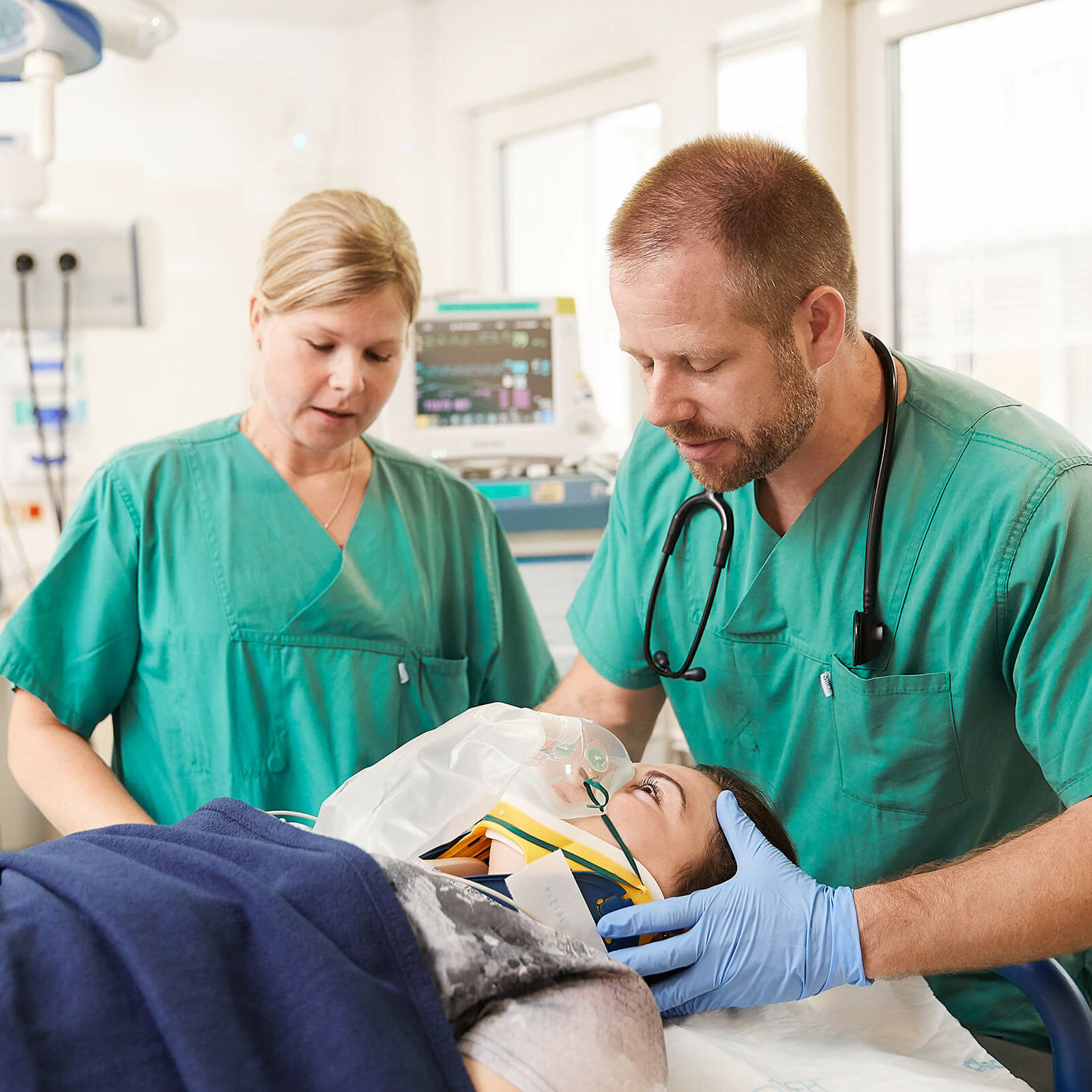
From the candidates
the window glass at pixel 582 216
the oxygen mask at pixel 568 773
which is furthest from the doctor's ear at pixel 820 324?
the window glass at pixel 582 216

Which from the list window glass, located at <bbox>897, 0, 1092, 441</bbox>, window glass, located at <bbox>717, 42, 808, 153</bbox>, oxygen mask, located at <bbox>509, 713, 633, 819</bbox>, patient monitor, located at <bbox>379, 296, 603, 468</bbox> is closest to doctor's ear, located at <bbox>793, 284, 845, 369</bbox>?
oxygen mask, located at <bbox>509, 713, 633, 819</bbox>

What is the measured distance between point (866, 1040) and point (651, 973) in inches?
9.0

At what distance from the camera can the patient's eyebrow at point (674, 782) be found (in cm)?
123

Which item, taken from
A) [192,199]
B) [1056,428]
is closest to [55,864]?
[1056,428]

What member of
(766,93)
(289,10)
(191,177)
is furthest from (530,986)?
(289,10)

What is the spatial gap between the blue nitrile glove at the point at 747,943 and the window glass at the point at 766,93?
7.26ft

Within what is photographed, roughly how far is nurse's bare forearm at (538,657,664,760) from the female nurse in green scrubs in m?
0.18

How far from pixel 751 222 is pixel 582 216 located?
8.49 ft

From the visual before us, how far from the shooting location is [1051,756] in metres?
1.09

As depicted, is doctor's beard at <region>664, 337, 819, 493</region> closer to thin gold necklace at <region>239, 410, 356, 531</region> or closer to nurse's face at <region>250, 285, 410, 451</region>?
nurse's face at <region>250, 285, 410, 451</region>

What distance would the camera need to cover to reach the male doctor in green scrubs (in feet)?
3.33

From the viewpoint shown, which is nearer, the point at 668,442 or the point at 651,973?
the point at 651,973

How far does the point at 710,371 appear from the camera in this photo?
3.77 ft

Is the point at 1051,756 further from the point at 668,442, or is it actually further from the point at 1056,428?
the point at 668,442
